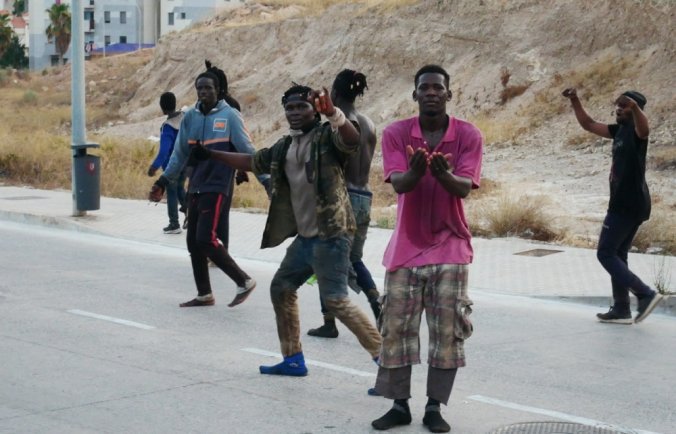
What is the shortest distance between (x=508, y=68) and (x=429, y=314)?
1254 inches

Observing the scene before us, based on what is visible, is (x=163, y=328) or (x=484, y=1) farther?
(x=484, y=1)

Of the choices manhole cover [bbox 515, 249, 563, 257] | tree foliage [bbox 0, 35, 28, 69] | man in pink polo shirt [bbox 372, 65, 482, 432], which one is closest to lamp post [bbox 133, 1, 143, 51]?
tree foliage [bbox 0, 35, 28, 69]

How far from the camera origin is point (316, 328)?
9312 millimetres

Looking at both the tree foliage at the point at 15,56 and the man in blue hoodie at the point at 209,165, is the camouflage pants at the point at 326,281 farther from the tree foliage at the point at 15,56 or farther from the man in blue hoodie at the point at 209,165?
the tree foliage at the point at 15,56

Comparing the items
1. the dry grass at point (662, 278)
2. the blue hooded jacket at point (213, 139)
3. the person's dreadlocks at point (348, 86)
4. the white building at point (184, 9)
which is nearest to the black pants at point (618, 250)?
the dry grass at point (662, 278)

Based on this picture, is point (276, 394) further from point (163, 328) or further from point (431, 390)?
point (163, 328)

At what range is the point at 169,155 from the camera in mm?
14484

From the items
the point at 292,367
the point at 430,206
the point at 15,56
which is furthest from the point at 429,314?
the point at 15,56

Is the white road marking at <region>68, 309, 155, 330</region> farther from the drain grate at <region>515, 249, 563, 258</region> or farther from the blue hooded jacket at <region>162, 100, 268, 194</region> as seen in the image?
the drain grate at <region>515, 249, 563, 258</region>

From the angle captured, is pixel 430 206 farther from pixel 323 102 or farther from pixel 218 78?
pixel 218 78

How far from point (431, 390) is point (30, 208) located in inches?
515

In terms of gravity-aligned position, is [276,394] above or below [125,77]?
below

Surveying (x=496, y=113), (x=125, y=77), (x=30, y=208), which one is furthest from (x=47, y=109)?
(x=30, y=208)

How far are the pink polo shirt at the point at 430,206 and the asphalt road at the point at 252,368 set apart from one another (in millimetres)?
948
